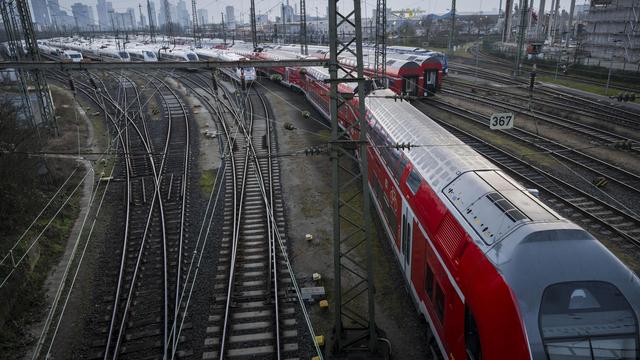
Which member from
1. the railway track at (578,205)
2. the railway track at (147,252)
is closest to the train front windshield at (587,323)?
the railway track at (147,252)

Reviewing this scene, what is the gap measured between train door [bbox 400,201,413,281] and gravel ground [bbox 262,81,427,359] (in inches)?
44.8

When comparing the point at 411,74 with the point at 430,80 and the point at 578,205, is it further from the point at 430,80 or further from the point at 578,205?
the point at 578,205

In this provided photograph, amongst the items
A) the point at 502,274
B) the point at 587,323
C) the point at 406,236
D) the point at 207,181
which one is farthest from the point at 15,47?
the point at 587,323

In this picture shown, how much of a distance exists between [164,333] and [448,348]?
6.62 meters

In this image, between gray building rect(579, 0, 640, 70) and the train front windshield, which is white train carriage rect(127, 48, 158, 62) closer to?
gray building rect(579, 0, 640, 70)

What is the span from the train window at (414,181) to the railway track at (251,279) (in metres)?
3.31

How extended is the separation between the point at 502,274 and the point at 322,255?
8.37m

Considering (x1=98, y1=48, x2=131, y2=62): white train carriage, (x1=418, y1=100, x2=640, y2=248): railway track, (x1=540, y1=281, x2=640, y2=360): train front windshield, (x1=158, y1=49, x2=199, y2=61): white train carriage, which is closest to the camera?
(x1=540, y1=281, x2=640, y2=360): train front windshield

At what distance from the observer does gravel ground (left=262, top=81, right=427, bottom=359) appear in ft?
34.6

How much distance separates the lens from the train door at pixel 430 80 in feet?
117

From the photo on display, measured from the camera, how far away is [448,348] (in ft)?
25.0

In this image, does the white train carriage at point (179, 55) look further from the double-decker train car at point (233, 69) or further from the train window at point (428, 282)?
the train window at point (428, 282)

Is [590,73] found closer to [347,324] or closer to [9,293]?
[347,324]

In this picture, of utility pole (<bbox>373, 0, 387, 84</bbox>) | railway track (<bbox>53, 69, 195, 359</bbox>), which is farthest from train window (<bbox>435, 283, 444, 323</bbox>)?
utility pole (<bbox>373, 0, 387, 84</bbox>)
